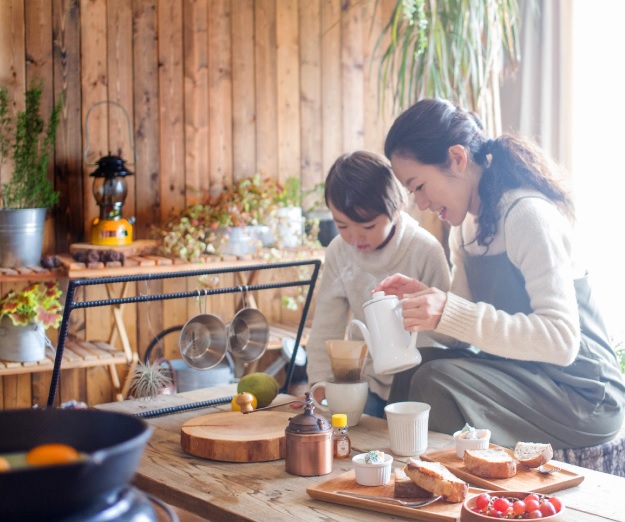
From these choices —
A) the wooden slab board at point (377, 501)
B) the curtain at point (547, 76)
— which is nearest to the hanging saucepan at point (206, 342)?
the wooden slab board at point (377, 501)

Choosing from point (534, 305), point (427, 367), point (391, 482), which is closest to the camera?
point (391, 482)

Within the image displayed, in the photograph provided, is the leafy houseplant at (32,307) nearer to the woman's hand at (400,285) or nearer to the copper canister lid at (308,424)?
the woman's hand at (400,285)

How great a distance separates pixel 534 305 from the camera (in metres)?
1.91

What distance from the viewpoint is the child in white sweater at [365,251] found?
92.7 inches

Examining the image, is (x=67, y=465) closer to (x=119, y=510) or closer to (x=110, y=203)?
(x=119, y=510)

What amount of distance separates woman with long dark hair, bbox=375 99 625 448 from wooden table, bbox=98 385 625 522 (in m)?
0.21

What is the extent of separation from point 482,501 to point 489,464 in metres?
0.23

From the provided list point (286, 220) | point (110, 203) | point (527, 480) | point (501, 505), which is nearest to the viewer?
point (501, 505)

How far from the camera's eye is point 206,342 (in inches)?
88.2

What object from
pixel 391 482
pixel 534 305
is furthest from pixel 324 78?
pixel 391 482

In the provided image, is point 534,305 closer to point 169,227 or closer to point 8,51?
point 169,227

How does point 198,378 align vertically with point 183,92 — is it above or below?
below

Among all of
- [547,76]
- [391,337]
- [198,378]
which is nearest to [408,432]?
[391,337]

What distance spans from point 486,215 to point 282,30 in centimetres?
235
